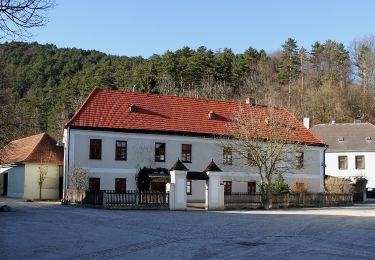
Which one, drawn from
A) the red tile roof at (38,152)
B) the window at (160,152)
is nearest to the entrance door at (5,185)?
the red tile roof at (38,152)

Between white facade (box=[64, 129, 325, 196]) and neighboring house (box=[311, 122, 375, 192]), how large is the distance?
58.5ft

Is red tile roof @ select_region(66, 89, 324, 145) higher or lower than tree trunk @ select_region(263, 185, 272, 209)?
higher

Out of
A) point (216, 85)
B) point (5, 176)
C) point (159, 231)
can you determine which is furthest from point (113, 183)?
point (216, 85)

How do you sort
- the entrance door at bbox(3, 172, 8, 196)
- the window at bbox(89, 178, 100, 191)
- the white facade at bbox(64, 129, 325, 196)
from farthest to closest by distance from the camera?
the entrance door at bbox(3, 172, 8, 196) < the window at bbox(89, 178, 100, 191) < the white facade at bbox(64, 129, 325, 196)

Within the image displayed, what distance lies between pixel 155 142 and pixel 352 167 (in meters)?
30.2

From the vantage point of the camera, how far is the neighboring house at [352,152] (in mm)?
62031

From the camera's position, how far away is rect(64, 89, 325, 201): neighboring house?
39.7m

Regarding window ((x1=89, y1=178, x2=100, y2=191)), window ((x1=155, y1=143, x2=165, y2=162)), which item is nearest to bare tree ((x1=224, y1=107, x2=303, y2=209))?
window ((x1=155, y1=143, x2=165, y2=162))

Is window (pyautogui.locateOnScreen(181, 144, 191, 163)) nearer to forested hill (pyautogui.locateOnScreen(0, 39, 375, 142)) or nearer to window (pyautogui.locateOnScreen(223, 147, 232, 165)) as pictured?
A: window (pyautogui.locateOnScreen(223, 147, 232, 165))

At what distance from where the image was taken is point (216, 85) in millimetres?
81688

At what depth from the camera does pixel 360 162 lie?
62750 mm

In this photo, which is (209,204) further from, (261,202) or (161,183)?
(161,183)

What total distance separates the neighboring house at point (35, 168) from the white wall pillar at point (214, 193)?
54.8 ft

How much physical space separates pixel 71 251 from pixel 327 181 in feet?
121
